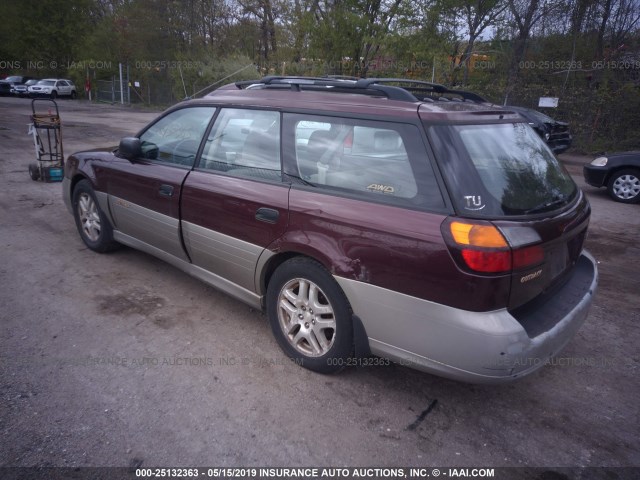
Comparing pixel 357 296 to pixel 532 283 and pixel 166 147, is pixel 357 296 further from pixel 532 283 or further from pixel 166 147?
pixel 166 147

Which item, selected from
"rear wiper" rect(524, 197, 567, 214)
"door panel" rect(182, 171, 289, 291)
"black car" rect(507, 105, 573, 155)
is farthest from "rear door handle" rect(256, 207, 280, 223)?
"black car" rect(507, 105, 573, 155)

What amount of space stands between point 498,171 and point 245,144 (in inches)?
69.6

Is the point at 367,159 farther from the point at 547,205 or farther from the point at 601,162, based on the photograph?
the point at 601,162

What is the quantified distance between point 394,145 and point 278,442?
5.73ft

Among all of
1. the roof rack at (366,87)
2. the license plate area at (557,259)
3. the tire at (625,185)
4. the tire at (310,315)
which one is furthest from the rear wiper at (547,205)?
the tire at (625,185)

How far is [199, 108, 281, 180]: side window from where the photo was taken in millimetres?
3256

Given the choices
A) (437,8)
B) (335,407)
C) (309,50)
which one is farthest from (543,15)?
(335,407)

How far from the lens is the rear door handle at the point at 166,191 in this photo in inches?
150

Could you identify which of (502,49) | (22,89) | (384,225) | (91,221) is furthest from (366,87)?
A: (22,89)

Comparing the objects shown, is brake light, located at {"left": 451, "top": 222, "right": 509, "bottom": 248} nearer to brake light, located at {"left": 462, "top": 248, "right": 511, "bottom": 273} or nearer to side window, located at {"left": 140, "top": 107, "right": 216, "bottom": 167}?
brake light, located at {"left": 462, "top": 248, "right": 511, "bottom": 273}

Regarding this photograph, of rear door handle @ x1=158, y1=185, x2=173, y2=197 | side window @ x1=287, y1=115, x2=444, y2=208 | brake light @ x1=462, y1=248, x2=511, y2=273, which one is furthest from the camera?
rear door handle @ x1=158, y1=185, x2=173, y2=197

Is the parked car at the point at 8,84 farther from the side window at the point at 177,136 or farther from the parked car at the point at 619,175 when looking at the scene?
the parked car at the point at 619,175

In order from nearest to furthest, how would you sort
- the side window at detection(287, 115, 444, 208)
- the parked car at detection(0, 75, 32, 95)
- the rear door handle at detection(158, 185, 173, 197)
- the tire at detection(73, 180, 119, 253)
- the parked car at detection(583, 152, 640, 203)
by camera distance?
the side window at detection(287, 115, 444, 208) → the rear door handle at detection(158, 185, 173, 197) → the tire at detection(73, 180, 119, 253) → the parked car at detection(583, 152, 640, 203) → the parked car at detection(0, 75, 32, 95)

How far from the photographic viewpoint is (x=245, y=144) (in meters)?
3.44
